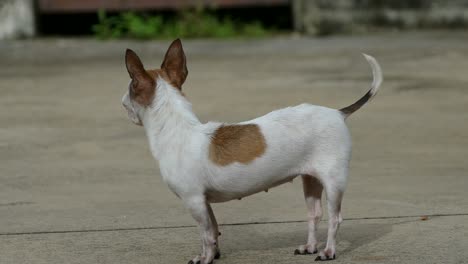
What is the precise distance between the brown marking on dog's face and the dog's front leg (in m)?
0.21

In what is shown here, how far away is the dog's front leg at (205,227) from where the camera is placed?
202 inches

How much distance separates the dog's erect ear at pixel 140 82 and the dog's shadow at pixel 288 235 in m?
0.89

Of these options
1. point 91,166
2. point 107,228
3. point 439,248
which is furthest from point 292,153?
point 91,166

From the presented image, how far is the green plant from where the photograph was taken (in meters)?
13.3

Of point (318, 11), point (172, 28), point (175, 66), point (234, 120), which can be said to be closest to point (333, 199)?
point (175, 66)

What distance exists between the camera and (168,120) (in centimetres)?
520

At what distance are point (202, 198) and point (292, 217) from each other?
1.07 meters

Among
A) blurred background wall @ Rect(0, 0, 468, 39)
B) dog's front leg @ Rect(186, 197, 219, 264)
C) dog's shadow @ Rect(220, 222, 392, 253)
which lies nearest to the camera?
dog's front leg @ Rect(186, 197, 219, 264)

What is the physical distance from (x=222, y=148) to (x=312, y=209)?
602 mm

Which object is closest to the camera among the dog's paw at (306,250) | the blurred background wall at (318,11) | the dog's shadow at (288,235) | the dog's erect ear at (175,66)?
the dog's erect ear at (175,66)

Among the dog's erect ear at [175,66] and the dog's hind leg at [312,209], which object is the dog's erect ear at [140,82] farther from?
the dog's hind leg at [312,209]

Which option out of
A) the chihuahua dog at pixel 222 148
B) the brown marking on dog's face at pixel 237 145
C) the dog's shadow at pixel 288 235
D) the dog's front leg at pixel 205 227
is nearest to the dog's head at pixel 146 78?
the chihuahua dog at pixel 222 148

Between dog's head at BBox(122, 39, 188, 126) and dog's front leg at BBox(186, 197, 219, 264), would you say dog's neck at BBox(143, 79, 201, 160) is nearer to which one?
dog's head at BBox(122, 39, 188, 126)

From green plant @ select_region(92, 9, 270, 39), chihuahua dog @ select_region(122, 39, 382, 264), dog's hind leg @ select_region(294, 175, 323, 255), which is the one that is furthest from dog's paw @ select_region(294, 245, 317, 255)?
green plant @ select_region(92, 9, 270, 39)
